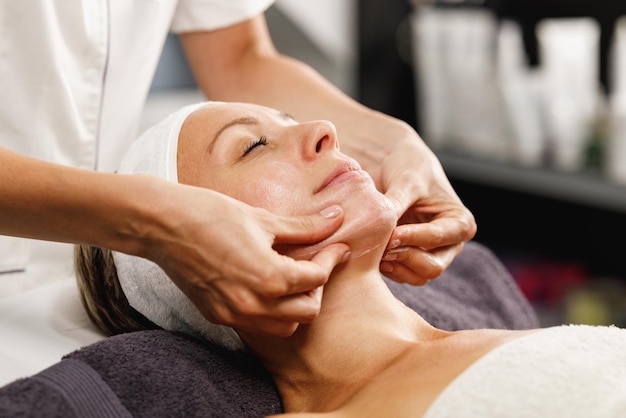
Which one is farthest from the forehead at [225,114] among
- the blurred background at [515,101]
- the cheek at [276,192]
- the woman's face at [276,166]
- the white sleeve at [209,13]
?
the blurred background at [515,101]

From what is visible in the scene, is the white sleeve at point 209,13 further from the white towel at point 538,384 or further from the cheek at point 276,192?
the white towel at point 538,384

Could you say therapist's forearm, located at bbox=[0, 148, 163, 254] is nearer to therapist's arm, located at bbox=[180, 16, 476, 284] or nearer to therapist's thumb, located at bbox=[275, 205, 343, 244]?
therapist's thumb, located at bbox=[275, 205, 343, 244]

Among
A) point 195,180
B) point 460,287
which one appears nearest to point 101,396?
point 195,180

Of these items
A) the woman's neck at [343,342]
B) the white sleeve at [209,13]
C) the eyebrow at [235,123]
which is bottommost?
the woman's neck at [343,342]

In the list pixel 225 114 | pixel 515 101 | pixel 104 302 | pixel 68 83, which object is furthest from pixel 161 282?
pixel 515 101

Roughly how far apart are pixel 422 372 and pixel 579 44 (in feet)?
5.65

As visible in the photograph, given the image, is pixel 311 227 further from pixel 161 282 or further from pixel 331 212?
pixel 161 282

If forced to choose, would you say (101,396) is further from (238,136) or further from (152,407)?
(238,136)

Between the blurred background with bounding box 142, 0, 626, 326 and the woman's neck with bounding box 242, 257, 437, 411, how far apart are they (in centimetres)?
147

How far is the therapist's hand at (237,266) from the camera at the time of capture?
0.91 m

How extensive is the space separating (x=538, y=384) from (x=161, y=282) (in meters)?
0.55

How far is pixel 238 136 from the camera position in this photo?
121 centimetres

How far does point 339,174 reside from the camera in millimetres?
1161

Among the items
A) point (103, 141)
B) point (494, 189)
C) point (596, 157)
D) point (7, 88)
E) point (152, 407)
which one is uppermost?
point (7, 88)
